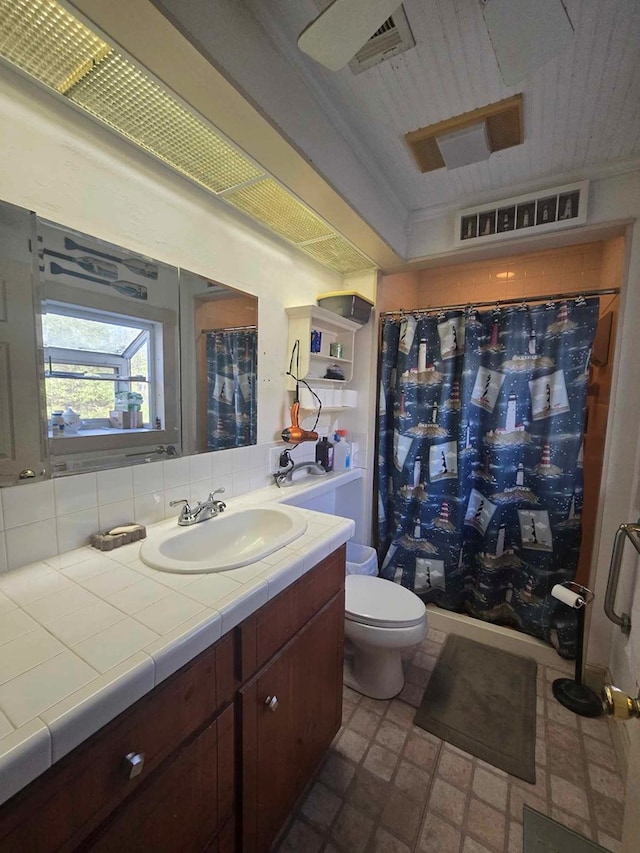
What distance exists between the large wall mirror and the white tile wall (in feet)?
0.13

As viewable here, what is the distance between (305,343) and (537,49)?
1237 mm

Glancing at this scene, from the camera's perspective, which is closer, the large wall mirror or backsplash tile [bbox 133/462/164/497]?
the large wall mirror

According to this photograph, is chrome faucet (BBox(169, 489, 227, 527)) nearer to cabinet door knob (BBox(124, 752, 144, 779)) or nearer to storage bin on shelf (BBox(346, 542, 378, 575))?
cabinet door knob (BBox(124, 752, 144, 779))

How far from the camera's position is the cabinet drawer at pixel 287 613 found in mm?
849

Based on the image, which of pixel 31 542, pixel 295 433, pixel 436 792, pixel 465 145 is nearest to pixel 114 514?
pixel 31 542

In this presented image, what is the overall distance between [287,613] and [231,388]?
95 centimetres

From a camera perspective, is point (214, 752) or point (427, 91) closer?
point (214, 752)

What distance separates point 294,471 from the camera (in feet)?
6.08

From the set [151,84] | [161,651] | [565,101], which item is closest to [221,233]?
[151,84]

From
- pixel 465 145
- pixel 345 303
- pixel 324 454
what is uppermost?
pixel 465 145

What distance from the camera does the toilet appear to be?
57.4 inches

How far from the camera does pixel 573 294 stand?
1.71m


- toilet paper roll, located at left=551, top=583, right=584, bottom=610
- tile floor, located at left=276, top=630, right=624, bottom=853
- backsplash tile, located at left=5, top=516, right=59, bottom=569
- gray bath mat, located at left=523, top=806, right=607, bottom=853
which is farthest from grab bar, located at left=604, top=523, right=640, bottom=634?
backsplash tile, located at left=5, top=516, right=59, bottom=569

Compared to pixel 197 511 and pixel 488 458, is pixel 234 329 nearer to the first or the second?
pixel 197 511
